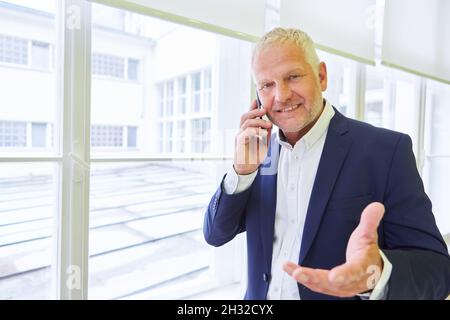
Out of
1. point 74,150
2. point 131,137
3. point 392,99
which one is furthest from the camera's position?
point 392,99

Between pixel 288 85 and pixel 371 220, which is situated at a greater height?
pixel 288 85

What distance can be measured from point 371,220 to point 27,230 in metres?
1.30

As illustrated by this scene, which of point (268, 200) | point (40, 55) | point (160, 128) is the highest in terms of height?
point (40, 55)

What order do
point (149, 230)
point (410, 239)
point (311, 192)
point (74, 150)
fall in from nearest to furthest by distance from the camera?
point (410, 239), point (311, 192), point (74, 150), point (149, 230)

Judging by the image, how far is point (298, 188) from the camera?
867 mm

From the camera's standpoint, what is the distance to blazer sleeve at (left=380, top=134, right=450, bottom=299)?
0.63 m

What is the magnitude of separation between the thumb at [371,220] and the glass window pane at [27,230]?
113cm

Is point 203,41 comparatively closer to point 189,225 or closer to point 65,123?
point 65,123

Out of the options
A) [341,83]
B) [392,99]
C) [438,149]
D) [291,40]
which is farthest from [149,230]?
[438,149]

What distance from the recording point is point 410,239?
71cm

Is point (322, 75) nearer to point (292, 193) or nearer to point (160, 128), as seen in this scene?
point (292, 193)

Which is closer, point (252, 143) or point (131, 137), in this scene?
point (252, 143)

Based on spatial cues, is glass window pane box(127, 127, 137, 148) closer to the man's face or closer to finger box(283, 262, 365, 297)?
the man's face

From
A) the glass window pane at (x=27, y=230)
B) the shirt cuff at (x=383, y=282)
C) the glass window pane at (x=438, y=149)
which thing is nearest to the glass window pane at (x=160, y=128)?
the glass window pane at (x=27, y=230)
